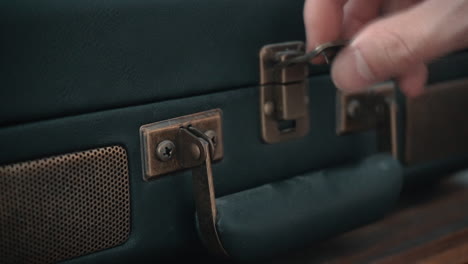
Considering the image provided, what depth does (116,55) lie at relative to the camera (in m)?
0.45

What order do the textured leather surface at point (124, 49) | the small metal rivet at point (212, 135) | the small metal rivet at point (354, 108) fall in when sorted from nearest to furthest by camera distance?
the textured leather surface at point (124, 49) < the small metal rivet at point (212, 135) < the small metal rivet at point (354, 108)

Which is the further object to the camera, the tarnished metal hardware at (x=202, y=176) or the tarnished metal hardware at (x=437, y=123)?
the tarnished metal hardware at (x=437, y=123)

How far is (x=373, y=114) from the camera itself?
0.63 m

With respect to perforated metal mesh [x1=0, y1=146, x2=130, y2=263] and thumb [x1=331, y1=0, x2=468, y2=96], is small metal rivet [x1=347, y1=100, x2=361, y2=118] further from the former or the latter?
perforated metal mesh [x1=0, y1=146, x2=130, y2=263]

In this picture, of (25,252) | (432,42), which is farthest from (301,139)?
(25,252)

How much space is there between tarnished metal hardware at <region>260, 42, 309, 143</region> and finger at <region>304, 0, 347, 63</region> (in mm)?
19

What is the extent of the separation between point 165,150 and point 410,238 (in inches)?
11.4

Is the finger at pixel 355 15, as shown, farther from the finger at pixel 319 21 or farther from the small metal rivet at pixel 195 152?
the small metal rivet at pixel 195 152

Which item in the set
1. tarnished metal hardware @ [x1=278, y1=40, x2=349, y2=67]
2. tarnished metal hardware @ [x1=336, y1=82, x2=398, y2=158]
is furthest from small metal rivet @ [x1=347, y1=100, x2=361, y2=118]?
tarnished metal hardware @ [x1=278, y1=40, x2=349, y2=67]

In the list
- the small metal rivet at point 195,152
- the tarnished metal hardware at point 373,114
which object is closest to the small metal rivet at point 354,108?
the tarnished metal hardware at point 373,114

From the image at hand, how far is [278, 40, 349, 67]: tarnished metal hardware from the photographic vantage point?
50 centimetres

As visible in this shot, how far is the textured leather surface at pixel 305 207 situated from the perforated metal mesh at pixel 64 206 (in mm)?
90

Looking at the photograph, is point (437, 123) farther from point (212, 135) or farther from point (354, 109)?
point (212, 135)

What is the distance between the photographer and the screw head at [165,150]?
48 centimetres
